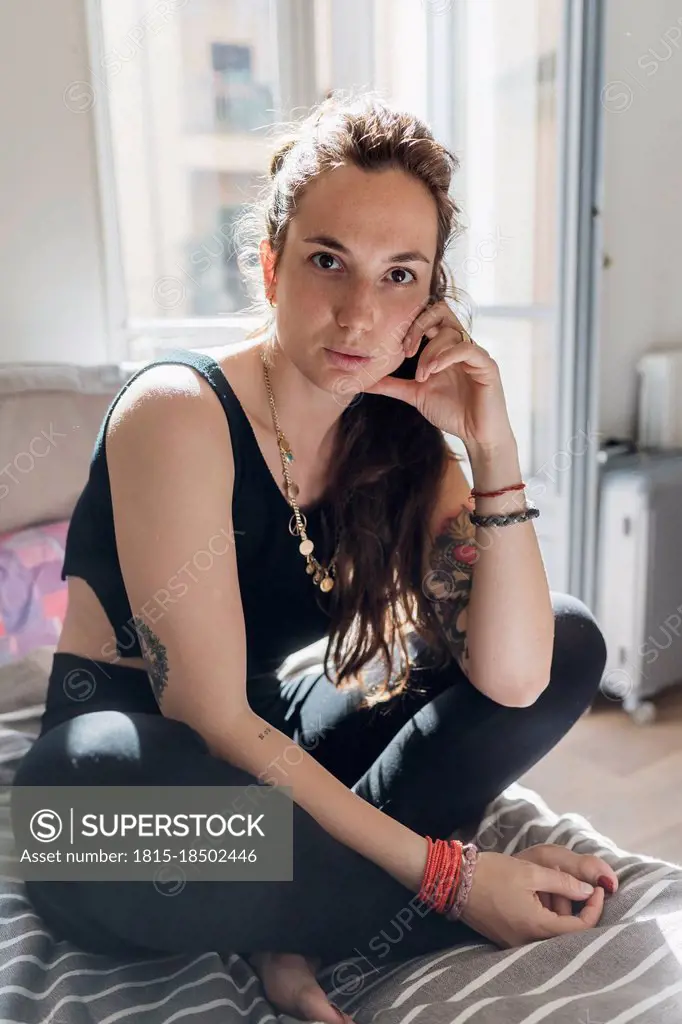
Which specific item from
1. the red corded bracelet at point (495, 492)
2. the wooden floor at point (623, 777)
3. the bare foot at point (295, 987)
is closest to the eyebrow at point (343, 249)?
the red corded bracelet at point (495, 492)

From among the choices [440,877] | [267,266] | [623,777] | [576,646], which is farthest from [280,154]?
[623,777]

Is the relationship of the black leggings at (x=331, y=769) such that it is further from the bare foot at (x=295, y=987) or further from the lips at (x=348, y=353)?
the lips at (x=348, y=353)

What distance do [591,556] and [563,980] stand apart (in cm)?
116

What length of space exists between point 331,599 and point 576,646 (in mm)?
272

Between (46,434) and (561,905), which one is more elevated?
(46,434)

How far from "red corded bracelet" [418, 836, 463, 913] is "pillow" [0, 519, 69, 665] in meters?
0.73

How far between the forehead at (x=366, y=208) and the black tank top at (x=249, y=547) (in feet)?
0.58

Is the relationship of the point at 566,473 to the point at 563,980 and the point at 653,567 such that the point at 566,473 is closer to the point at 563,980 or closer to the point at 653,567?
the point at 653,567

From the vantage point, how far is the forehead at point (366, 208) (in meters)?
0.84

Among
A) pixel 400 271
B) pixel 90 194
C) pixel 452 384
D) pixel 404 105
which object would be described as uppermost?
pixel 404 105

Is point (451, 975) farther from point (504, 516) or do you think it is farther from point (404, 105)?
point (404, 105)

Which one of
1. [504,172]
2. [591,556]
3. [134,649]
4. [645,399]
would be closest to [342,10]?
[504,172]

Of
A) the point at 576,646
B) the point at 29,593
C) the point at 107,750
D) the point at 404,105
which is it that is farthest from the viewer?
the point at 404,105

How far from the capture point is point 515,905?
2.65 ft
